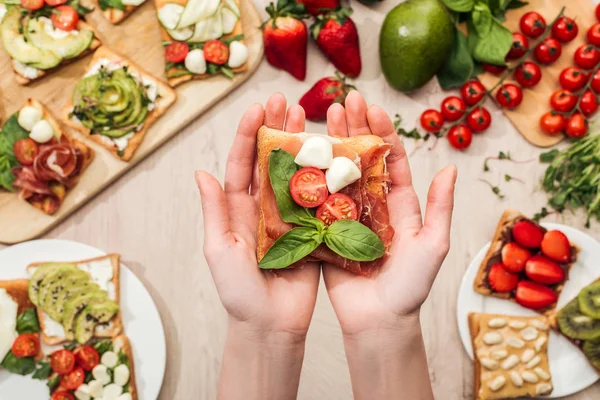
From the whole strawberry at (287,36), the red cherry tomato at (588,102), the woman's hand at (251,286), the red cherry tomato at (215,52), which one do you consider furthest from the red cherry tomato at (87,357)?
the red cherry tomato at (588,102)

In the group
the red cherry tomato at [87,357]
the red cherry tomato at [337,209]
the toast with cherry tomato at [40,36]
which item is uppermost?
the red cherry tomato at [337,209]

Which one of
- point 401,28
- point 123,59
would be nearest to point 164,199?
point 123,59

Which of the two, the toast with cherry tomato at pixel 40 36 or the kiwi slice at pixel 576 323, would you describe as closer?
the kiwi slice at pixel 576 323

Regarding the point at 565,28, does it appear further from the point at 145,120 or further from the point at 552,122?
the point at 145,120

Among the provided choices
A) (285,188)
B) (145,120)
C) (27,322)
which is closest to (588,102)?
(285,188)

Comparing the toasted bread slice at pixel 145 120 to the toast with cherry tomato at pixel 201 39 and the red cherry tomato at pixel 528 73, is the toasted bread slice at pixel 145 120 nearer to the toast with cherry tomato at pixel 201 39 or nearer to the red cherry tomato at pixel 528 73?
the toast with cherry tomato at pixel 201 39
